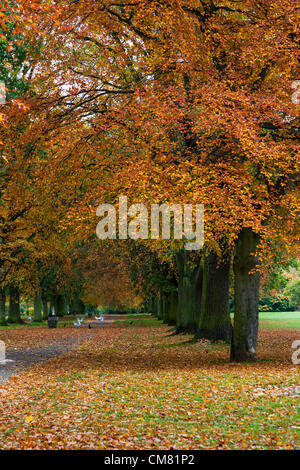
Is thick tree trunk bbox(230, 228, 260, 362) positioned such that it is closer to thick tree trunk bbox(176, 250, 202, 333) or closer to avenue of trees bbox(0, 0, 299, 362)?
avenue of trees bbox(0, 0, 299, 362)

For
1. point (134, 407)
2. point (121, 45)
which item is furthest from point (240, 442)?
point (121, 45)

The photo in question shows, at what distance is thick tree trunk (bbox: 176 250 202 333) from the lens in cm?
3077

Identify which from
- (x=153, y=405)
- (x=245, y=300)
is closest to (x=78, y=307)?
(x=245, y=300)

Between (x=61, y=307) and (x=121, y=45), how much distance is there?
54.8 m

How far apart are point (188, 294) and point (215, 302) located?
7.12 meters

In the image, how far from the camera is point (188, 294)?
3131 cm

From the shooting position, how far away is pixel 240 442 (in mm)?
7770

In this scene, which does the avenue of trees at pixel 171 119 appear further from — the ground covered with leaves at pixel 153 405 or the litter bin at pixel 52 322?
the litter bin at pixel 52 322

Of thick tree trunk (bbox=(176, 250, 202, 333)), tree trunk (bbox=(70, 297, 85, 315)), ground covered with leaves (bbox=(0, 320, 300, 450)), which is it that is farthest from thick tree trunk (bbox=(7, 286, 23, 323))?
ground covered with leaves (bbox=(0, 320, 300, 450))

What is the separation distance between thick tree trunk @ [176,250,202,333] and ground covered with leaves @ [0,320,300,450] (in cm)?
1183

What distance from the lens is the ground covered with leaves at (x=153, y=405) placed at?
7.97m

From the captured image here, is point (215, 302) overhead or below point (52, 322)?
overhead

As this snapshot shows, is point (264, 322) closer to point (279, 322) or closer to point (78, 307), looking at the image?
point (279, 322)
